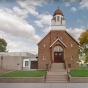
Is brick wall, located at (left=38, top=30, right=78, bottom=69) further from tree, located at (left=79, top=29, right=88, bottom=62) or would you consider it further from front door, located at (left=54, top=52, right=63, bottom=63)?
tree, located at (left=79, top=29, right=88, bottom=62)

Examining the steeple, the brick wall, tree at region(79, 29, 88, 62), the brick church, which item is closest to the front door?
the brick church

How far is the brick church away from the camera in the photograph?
1950cm

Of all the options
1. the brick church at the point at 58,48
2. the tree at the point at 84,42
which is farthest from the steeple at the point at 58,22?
the tree at the point at 84,42

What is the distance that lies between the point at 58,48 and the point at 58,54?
79 cm

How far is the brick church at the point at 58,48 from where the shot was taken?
1950 cm

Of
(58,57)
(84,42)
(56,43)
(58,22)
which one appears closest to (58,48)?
(56,43)

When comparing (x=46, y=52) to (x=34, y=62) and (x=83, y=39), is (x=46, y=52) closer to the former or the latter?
(x=34, y=62)

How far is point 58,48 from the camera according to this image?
19.7m

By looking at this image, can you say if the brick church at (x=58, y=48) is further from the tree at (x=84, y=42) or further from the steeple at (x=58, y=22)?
the tree at (x=84, y=42)

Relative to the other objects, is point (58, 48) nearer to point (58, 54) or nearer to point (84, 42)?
point (58, 54)

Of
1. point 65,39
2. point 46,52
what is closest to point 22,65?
point 46,52

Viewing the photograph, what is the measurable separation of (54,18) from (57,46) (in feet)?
13.7

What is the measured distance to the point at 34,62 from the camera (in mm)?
21750
